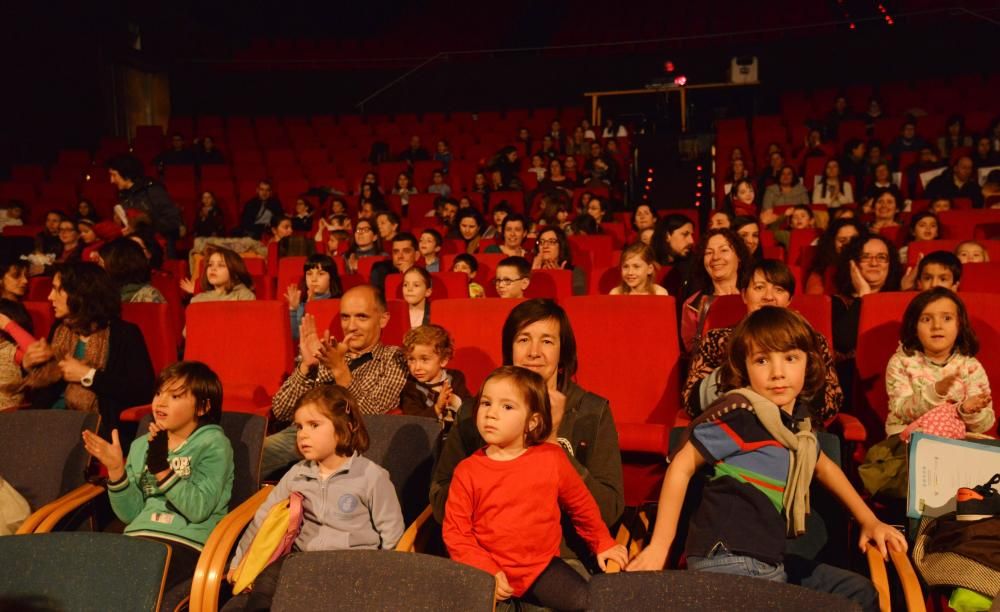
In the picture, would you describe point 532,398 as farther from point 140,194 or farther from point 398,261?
point 140,194

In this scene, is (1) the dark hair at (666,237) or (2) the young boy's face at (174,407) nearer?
(2) the young boy's face at (174,407)

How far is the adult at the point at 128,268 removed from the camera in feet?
12.5

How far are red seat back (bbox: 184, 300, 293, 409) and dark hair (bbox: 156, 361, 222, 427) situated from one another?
2.88 feet

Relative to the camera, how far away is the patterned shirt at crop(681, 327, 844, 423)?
2277 millimetres

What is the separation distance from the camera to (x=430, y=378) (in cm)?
264

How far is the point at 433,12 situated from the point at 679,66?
4.05 metres

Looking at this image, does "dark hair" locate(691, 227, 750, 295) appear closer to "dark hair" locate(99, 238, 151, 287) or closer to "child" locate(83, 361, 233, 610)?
"child" locate(83, 361, 233, 610)

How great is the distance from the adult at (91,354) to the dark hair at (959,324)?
94.3 inches

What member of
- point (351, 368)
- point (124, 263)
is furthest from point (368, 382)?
point (124, 263)

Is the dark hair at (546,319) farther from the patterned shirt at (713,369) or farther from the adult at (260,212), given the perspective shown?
the adult at (260,212)

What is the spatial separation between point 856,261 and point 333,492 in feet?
7.50

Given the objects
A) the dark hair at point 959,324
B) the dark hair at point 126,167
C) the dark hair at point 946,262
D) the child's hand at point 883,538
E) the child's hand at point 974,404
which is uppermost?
the dark hair at point 126,167

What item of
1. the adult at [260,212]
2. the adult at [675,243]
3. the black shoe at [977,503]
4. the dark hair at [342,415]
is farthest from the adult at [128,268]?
the adult at [260,212]

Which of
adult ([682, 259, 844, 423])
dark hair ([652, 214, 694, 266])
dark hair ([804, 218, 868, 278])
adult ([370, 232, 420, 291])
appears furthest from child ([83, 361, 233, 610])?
dark hair ([804, 218, 868, 278])
